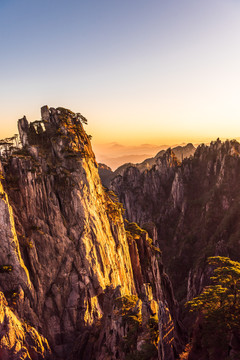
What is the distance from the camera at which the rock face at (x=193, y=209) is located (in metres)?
108

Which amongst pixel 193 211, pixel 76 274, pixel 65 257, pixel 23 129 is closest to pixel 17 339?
pixel 76 274

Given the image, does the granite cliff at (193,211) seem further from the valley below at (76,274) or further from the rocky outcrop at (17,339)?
the rocky outcrop at (17,339)

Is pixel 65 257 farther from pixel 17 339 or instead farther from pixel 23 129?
pixel 23 129

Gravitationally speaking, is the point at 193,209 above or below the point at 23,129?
below

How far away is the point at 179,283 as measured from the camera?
121 meters

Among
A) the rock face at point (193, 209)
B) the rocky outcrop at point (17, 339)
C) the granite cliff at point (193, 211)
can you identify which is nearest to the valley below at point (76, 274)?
the rocky outcrop at point (17, 339)

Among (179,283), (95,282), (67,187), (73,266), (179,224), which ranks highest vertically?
(67,187)

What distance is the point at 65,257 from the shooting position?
147 ft

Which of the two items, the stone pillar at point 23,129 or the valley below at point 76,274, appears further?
the stone pillar at point 23,129

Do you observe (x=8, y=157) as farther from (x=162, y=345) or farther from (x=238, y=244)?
(x=238, y=244)

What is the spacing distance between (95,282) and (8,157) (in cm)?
2669

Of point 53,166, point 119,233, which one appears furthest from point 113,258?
point 53,166

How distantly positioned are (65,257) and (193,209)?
125 m

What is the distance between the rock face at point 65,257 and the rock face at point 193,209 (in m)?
51.6
